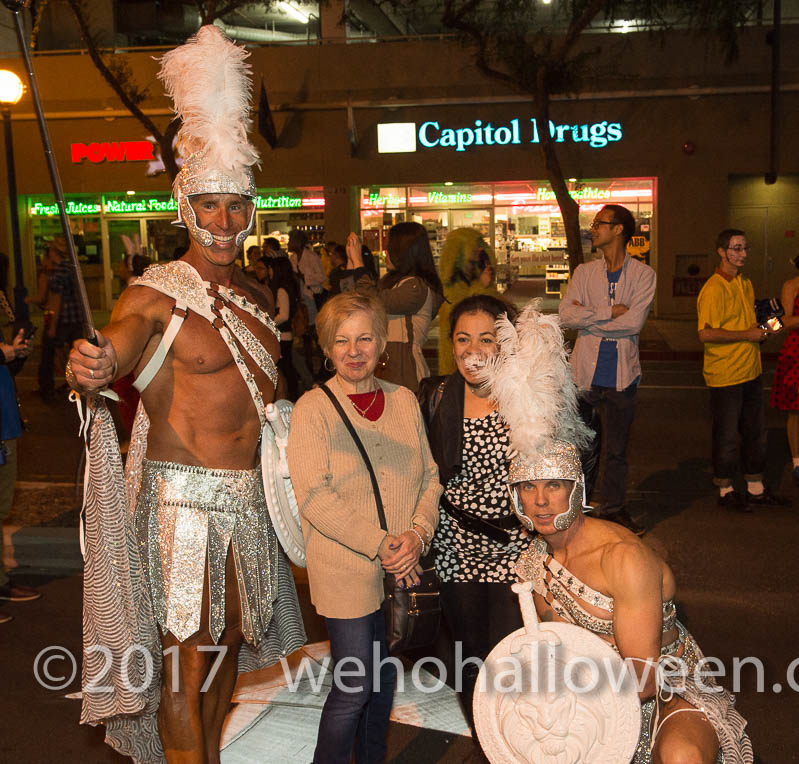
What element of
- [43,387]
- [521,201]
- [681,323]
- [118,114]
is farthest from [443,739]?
[118,114]

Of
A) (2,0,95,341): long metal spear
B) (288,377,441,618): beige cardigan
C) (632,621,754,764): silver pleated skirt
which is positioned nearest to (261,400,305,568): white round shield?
(288,377,441,618): beige cardigan

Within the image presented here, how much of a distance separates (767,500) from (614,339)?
188 centimetres

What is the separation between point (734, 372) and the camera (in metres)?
7.09

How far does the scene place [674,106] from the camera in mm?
20719

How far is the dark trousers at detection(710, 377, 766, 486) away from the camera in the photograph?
23.6 feet

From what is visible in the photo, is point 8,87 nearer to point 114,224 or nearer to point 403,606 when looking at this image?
point 403,606

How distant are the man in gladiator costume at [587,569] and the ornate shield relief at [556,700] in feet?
0.53

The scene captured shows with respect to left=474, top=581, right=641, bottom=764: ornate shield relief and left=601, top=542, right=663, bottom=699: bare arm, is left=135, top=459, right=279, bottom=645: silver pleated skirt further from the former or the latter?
left=601, top=542, right=663, bottom=699: bare arm

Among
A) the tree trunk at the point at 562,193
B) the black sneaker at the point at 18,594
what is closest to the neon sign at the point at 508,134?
the tree trunk at the point at 562,193

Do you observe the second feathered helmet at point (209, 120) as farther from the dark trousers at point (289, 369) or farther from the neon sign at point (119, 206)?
the neon sign at point (119, 206)

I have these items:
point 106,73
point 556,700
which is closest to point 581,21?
point 106,73

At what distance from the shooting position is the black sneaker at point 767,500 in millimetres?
7238

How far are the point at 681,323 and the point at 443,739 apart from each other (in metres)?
17.7

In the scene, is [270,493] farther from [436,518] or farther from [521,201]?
[521,201]
